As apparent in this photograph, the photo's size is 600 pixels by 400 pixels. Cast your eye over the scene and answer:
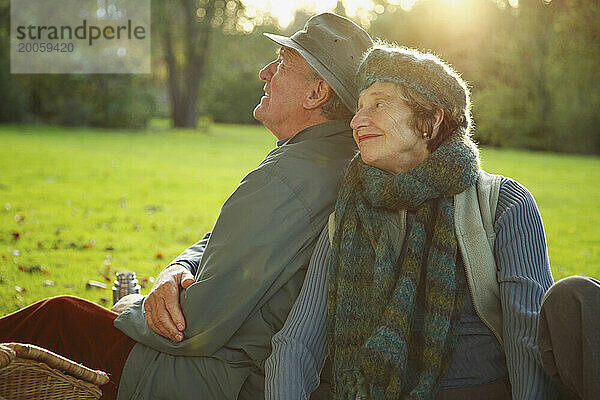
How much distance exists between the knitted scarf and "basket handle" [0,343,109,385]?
0.79 meters

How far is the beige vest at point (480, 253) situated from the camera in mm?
2369

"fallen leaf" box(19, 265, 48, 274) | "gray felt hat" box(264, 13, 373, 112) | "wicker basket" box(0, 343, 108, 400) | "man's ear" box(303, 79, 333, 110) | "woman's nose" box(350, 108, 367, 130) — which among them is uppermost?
"gray felt hat" box(264, 13, 373, 112)

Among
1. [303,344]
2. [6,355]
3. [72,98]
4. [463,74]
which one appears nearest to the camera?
[6,355]

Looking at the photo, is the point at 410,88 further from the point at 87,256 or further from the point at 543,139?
the point at 543,139

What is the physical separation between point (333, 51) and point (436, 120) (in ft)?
2.14

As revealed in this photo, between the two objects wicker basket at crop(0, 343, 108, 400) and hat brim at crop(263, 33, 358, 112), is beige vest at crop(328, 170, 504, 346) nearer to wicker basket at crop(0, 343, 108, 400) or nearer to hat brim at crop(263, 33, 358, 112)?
hat brim at crop(263, 33, 358, 112)

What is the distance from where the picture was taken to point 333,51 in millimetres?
3000

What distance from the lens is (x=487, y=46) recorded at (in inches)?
1145

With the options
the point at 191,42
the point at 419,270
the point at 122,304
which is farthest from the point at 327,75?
the point at 191,42

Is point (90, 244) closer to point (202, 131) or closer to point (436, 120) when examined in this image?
point (436, 120)

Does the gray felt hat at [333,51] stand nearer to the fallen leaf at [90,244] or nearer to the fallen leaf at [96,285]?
the fallen leaf at [96,285]

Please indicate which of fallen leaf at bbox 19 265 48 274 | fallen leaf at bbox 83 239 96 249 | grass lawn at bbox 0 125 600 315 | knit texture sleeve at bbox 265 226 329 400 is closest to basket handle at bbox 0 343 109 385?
knit texture sleeve at bbox 265 226 329 400

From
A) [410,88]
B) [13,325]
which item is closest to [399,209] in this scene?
[410,88]

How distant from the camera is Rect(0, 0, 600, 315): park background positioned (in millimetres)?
7652
